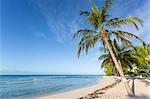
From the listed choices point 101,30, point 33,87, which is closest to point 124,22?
point 101,30

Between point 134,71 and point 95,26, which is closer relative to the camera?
point 95,26

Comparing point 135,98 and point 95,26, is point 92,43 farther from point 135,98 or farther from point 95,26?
point 135,98

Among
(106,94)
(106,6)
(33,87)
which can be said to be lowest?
(106,94)

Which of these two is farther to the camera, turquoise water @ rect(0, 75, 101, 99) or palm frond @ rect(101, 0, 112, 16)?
turquoise water @ rect(0, 75, 101, 99)

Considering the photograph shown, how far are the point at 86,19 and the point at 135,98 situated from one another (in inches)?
220

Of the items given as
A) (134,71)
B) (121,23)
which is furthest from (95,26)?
(134,71)

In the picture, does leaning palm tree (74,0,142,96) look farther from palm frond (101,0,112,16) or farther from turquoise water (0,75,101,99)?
turquoise water (0,75,101,99)

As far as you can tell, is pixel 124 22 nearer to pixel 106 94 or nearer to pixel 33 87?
pixel 106 94

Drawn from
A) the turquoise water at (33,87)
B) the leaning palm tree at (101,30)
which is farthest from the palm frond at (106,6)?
the turquoise water at (33,87)

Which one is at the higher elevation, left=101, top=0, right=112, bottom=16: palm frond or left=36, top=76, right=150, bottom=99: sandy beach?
left=101, top=0, right=112, bottom=16: palm frond

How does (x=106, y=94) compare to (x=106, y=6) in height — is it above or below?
below

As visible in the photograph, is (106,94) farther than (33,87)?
No

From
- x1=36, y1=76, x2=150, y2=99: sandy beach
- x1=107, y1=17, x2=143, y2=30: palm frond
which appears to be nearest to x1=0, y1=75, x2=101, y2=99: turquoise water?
x1=36, y1=76, x2=150, y2=99: sandy beach

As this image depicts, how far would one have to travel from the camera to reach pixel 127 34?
9.49m
